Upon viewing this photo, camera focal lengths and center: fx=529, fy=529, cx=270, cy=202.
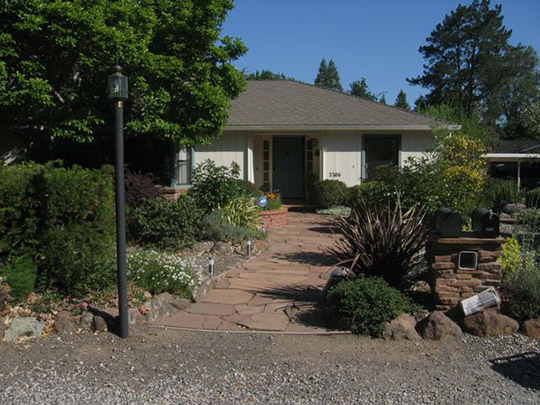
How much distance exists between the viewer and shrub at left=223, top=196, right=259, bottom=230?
10.6m

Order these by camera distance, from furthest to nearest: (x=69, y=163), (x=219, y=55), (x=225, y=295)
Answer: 1. (x=69, y=163)
2. (x=219, y=55)
3. (x=225, y=295)

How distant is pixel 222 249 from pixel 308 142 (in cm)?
858

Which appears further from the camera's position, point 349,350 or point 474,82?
point 474,82

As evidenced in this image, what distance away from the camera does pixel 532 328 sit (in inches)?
201

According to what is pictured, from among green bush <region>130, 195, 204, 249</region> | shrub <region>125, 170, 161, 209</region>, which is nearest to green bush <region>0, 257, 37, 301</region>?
green bush <region>130, 195, 204, 249</region>

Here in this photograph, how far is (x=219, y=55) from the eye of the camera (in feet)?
37.4

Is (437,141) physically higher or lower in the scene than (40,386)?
higher

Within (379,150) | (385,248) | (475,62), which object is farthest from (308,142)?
(475,62)

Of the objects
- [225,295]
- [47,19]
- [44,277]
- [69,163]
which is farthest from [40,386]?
[69,163]

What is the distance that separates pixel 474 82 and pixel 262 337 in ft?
143

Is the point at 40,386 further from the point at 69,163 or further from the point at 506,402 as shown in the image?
the point at 69,163

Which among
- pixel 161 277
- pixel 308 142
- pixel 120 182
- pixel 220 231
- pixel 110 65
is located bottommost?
pixel 161 277

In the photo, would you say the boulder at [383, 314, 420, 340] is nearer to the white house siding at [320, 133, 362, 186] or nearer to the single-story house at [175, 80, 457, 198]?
the single-story house at [175, 80, 457, 198]

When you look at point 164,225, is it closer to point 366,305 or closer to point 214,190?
point 214,190
